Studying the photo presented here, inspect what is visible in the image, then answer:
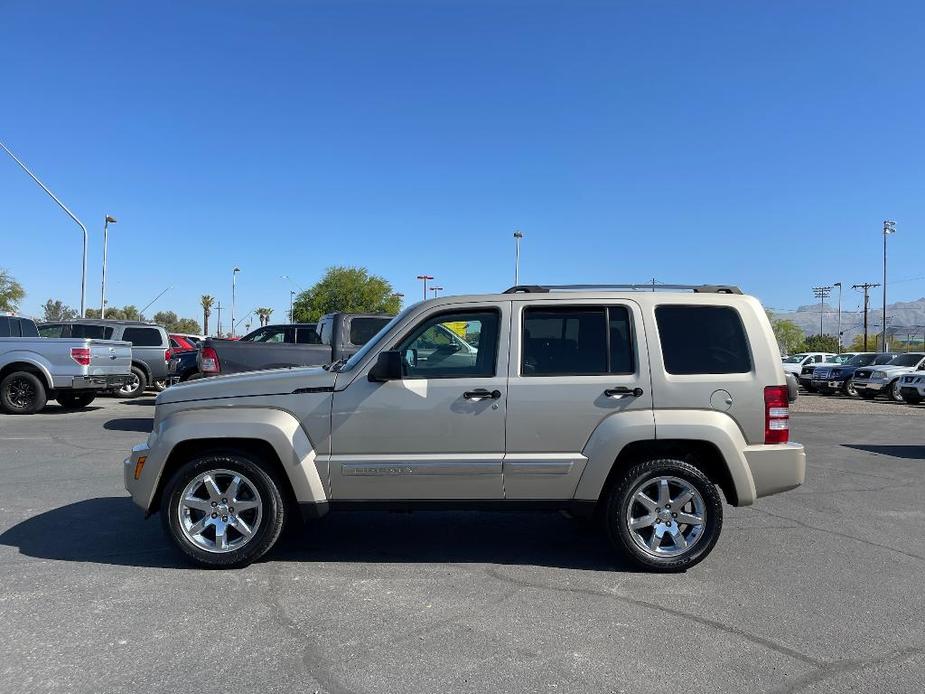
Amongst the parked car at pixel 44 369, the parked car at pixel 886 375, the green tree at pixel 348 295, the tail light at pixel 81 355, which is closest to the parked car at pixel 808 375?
the parked car at pixel 886 375

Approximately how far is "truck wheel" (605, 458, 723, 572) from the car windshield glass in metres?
26.0

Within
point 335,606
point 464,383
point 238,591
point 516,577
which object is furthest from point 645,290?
point 238,591

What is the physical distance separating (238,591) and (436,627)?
1.35 metres

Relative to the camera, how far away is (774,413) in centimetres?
479

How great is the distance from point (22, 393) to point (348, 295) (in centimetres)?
5051

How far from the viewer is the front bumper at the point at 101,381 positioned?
13.8m

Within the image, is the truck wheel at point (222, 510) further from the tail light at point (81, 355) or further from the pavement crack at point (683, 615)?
the tail light at point (81, 355)

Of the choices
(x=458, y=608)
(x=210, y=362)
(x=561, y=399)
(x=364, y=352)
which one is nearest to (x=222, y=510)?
(x=364, y=352)

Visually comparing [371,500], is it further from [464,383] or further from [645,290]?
[645,290]

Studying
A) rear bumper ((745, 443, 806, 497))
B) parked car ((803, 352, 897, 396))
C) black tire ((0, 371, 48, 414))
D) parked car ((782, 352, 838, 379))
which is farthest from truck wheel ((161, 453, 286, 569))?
parked car ((782, 352, 838, 379))

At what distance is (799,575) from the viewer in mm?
4832

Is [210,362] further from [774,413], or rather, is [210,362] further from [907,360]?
[907,360]

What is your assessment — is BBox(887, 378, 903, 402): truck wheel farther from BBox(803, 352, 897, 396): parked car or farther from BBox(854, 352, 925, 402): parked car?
BBox(803, 352, 897, 396): parked car

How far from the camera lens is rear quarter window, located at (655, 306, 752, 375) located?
4.86m
